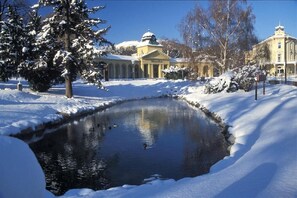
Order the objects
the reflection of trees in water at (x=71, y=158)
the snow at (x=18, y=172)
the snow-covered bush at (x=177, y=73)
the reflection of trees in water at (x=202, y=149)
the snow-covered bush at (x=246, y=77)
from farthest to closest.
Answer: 1. the snow-covered bush at (x=177, y=73)
2. the snow-covered bush at (x=246, y=77)
3. the reflection of trees in water at (x=202, y=149)
4. the reflection of trees in water at (x=71, y=158)
5. the snow at (x=18, y=172)

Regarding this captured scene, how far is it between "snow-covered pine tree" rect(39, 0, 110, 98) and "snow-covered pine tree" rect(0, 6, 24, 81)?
368 centimetres

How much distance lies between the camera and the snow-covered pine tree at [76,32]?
26953mm

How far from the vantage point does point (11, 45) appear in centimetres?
2925

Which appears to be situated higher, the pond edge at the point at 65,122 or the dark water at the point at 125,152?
the pond edge at the point at 65,122

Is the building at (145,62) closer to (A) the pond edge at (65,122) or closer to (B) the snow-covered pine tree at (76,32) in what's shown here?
(B) the snow-covered pine tree at (76,32)

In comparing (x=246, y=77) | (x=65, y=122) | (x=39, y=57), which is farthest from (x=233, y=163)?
(x=246, y=77)

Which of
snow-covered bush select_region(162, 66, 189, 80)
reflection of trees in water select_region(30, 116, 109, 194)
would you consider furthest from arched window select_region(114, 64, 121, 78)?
reflection of trees in water select_region(30, 116, 109, 194)

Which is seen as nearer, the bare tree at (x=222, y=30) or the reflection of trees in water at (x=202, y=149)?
the reflection of trees in water at (x=202, y=149)

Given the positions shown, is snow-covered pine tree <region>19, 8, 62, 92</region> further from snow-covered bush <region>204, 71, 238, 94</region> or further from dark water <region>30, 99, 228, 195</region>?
snow-covered bush <region>204, 71, 238, 94</region>

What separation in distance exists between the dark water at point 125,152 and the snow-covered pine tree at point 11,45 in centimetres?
1320

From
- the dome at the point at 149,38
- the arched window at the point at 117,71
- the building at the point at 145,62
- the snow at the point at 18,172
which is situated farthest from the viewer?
the dome at the point at 149,38

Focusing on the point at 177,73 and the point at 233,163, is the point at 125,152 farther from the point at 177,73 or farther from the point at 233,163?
the point at 177,73

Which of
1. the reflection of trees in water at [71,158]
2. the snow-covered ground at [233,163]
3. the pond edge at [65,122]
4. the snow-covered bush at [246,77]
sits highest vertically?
the snow-covered bush at [246,77]


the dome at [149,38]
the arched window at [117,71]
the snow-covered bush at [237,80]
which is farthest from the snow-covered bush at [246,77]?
the dome at [149,38]
